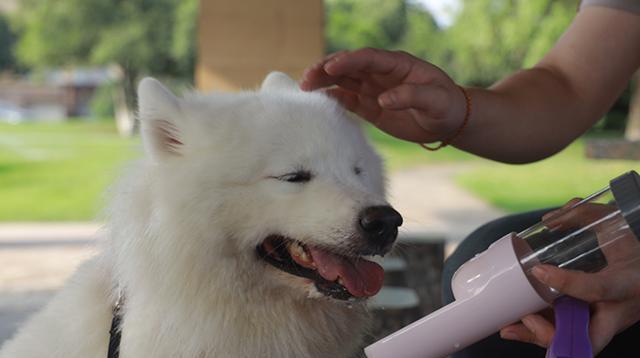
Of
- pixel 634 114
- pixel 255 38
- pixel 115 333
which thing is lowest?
pixel 634 114

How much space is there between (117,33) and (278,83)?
12479 mm

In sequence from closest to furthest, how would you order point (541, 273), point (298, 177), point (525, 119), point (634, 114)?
point (541, 273)
point (298, 177)
point (525, 119)
point (634, 114)

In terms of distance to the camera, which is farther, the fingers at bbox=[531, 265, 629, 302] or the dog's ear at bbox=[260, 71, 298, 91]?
the dog's ear at bbox=[260, 71, 298, 91]

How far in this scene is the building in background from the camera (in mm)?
6039

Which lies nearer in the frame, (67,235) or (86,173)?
(67,235)

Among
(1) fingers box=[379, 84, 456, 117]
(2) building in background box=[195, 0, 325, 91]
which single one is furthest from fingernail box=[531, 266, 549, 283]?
(2) building in background box=[195, 0, 325, 91]

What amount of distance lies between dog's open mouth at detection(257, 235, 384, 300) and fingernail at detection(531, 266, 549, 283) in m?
0.41

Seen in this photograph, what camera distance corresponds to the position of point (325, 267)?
1.46 meters

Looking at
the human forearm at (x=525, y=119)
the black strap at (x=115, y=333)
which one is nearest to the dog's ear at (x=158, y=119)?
the black strap at (x=115, y=333)

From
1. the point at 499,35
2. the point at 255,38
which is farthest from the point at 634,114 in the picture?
the point at 255,38

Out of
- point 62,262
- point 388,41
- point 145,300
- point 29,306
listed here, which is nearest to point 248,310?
point 145,300

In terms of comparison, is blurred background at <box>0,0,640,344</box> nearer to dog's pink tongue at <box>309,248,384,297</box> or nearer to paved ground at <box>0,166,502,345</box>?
paved ground at <box>0,166,502,345</box>

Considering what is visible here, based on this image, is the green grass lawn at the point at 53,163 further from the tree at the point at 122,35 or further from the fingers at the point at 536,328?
the fingers at the point at 536,328

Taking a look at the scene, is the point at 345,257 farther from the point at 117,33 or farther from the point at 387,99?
the point at 117,33
